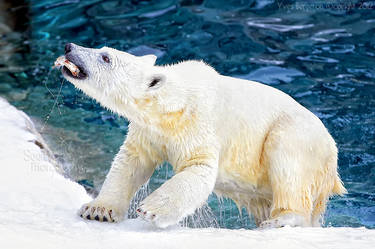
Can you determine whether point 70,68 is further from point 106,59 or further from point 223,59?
point 223,59

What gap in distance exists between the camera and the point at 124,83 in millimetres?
4137

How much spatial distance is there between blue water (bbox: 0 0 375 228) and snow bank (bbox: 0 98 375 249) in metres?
1.32

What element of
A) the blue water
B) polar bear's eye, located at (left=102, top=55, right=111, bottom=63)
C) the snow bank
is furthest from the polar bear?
the blue water

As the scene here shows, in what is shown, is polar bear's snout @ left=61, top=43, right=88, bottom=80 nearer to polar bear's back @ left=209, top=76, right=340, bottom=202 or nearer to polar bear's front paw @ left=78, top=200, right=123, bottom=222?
polar bear's front paw @ left=78, top=200, right=123, bottom=222

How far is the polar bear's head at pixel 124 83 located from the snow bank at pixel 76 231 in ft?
2.29

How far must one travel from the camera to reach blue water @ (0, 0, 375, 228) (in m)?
6.53

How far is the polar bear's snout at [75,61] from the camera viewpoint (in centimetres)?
400

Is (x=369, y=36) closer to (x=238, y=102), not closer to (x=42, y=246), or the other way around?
(x=238, y=102)

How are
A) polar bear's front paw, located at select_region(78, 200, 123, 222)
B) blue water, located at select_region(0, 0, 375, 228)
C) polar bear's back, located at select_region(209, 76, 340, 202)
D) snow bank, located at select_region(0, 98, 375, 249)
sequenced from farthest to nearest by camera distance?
blue water, located at select_region(0, 0, 375, 228) → polar bear's back, located at select_region(209, 76, 340, 202) → polar bear's front paw, located at select_region(78, 200, 123, 222) → snow bank, located at select_region(0, 98, 375, 249)

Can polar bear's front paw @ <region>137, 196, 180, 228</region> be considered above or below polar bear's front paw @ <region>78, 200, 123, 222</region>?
above

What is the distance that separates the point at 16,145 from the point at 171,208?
183 centimetres

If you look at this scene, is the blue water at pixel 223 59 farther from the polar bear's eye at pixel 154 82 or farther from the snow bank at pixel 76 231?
the polar bear's eye at pixel 154 82

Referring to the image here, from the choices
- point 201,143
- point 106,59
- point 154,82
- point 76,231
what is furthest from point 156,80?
point 76,231

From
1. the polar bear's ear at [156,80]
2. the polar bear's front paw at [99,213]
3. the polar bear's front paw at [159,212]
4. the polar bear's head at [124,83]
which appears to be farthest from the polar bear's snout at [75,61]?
the polar bear's front paw at [159,212]
